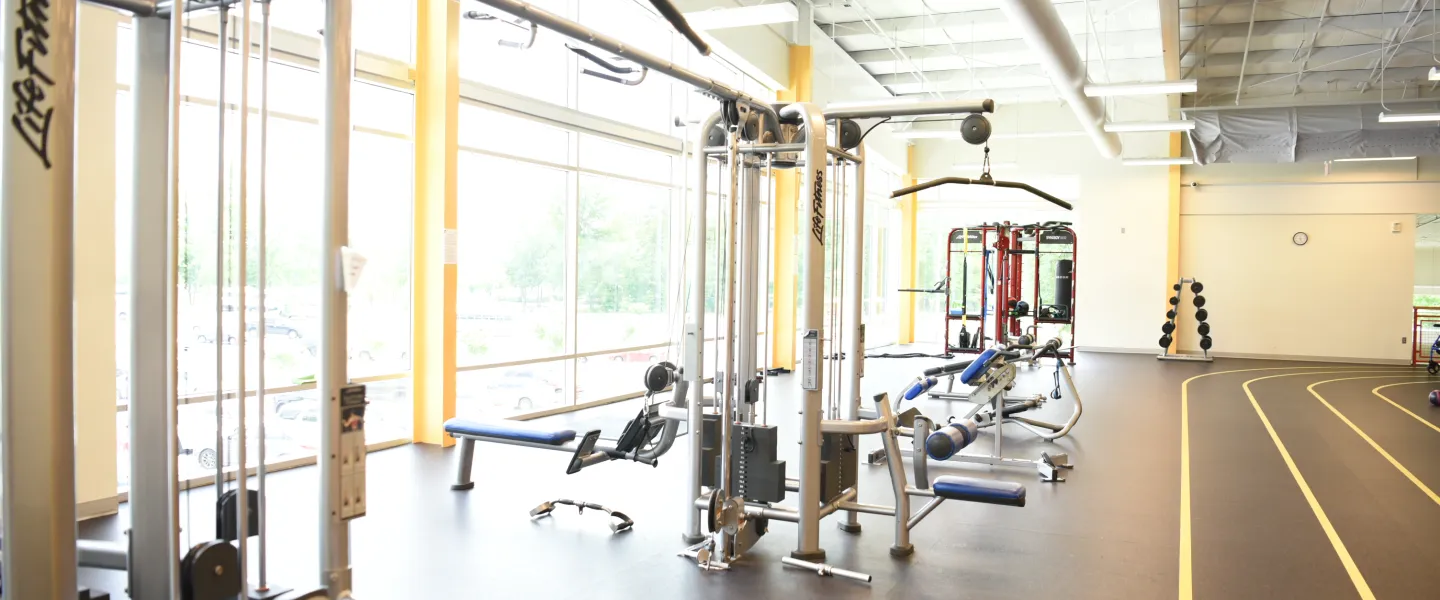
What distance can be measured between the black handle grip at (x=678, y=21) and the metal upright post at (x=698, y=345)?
3.28ft

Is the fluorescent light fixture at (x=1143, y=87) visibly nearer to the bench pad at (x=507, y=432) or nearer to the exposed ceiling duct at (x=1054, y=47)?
the exposed ceiling duct at (x=1054, y=47)

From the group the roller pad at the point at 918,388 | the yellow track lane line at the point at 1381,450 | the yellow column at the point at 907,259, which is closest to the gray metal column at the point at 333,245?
the roller pad at the point at 918,388

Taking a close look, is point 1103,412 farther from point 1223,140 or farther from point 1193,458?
point 1223,140

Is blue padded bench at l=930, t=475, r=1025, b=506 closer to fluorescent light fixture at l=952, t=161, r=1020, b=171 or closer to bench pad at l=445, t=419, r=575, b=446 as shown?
bench pad at l=445, t=419, r=575, b=446

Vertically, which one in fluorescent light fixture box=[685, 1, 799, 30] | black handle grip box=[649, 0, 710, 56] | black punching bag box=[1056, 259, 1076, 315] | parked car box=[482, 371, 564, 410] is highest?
fluorescent light fixture box=[685, 1, 799, 30]

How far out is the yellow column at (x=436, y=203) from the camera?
6.03 m

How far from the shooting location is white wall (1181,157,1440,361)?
14.0 metres

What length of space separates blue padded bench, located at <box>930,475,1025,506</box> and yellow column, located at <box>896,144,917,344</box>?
13.1m

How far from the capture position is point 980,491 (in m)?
3.84

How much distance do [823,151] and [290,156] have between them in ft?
12.6

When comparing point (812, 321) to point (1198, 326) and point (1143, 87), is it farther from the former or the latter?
point (1198, 326)

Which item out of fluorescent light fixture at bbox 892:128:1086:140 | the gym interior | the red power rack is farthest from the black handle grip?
fluorescent light fixture at bbox 892:128:1086:140

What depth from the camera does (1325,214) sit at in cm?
1423

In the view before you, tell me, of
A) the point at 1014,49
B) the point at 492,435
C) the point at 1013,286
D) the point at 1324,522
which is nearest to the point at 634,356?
the point at 492,435
